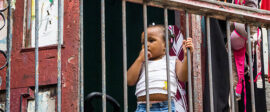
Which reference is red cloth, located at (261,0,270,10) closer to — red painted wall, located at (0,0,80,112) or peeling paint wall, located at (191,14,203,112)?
peeling paint wall, located at (191,14,203,112)

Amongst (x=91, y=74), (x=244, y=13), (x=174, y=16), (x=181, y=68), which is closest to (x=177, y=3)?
(x=244, y=13)

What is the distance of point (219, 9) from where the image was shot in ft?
13.3

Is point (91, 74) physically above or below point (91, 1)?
below

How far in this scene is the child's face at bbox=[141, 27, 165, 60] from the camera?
16.3ft

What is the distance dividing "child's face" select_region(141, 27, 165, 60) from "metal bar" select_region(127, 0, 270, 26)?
97 centimetres

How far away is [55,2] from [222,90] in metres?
2.15

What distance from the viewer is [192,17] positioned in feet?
19.5

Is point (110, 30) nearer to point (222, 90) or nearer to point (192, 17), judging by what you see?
point (192, 17)

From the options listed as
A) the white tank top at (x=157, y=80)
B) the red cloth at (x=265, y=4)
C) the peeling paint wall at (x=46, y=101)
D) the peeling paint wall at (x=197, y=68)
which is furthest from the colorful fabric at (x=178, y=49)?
the peeling paint wall at (x=46, y=101)

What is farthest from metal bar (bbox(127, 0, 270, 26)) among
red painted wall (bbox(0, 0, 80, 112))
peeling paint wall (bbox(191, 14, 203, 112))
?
red painted wall (bbox(0, 0, 80, 112))

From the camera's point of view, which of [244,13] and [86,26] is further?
[86,26]

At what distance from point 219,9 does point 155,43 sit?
107 centimetres

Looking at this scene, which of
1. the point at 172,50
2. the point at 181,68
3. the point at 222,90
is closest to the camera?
the point at 181,68

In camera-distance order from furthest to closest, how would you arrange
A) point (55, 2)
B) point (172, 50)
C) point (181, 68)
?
1. point (55, 2)
2. point (172, 50)
3. point (181, 68)
